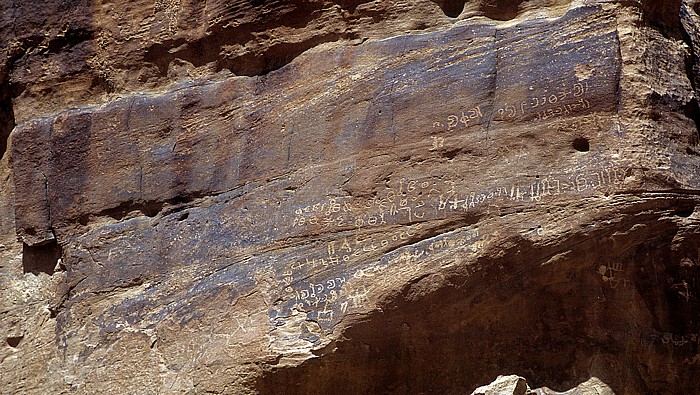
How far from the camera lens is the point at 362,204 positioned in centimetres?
491

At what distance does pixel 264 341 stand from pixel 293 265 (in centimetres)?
43

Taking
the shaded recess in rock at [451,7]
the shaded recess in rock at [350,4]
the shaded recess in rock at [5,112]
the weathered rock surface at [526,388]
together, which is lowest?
the weathered rock surface at [526,388]

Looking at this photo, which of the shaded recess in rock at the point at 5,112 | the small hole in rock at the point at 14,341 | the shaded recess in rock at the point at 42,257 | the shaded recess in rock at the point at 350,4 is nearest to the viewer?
the shaded recess in rock at the point at 350,4

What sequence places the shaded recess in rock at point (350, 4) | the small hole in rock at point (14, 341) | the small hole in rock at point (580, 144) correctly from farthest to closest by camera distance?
the small hole in rock at point (14, 341) < the shaded recess in rock at point (350, 4) < the small hole in rock at point (580, 144)

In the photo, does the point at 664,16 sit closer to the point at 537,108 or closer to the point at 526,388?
the point at 537,108

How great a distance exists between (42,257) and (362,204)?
2.11m

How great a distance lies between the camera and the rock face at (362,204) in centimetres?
452

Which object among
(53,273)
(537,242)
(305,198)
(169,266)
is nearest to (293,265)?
(305,198)

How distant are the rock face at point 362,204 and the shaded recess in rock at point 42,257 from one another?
1 centimetres

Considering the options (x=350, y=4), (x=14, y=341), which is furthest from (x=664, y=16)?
(x=14, y=341)

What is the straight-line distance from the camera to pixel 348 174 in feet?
16.4

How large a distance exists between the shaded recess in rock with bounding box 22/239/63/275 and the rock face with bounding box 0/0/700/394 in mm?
12

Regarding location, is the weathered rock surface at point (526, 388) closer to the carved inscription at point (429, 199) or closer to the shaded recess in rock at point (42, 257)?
the carved inscription at point (429, 199)

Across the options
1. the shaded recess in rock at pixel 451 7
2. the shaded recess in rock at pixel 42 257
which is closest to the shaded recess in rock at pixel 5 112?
the shaded recess in rock at pixel 42 257
